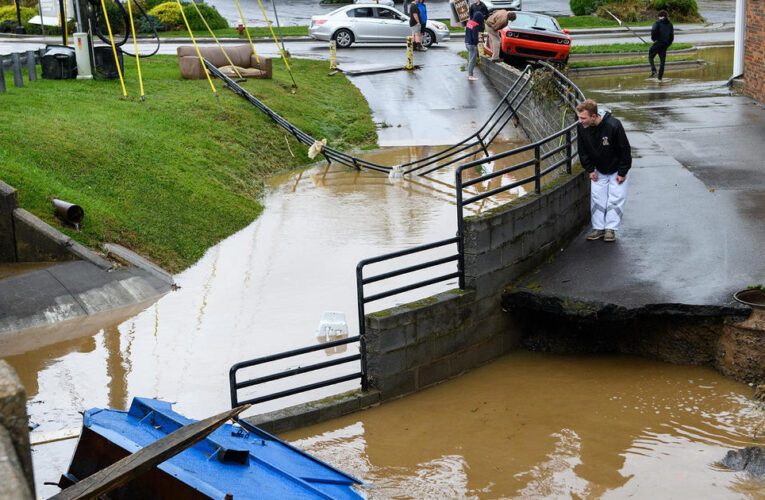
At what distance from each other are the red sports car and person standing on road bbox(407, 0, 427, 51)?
580 centimetres

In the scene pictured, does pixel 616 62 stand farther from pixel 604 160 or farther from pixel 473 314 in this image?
pixel 473 314

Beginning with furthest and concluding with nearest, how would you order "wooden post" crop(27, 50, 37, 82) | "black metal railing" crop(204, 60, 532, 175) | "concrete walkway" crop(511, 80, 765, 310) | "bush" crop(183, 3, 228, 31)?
1. "bush" crop(183, 3, 228, 31)
2. "wooden post" crop(27, 50, 37, 82)
3. "black metal railing" crop(204, 60, 532, 175)
4. "concrete walkway" crop(511, 80, 765, 310)

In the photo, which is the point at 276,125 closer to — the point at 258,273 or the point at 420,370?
the point at 258,273

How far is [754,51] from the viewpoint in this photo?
2048 cm

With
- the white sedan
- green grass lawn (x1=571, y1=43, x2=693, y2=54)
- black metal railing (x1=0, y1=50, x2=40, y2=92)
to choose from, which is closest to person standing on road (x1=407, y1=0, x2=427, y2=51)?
the white sedan

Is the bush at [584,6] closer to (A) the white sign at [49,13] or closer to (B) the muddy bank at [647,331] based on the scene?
(A) the white sign at [49,13]

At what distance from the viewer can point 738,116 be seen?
1848cm

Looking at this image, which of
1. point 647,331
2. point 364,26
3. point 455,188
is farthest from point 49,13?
point 647,331

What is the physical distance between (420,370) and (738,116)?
12.2 m

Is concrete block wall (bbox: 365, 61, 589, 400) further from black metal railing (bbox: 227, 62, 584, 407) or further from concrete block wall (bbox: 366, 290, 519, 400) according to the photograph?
black metal railing (bbox: 227, 62, 584, 407)

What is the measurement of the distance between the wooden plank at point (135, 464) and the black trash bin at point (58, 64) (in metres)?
19.9

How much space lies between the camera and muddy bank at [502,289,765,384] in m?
8.91

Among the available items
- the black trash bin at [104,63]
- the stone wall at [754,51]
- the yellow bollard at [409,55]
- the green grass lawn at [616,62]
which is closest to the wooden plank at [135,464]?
the stone wall at [754,51]

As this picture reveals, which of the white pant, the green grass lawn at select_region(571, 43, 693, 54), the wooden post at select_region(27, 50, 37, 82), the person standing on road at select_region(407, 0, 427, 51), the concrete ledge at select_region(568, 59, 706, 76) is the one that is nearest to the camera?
the white pant
